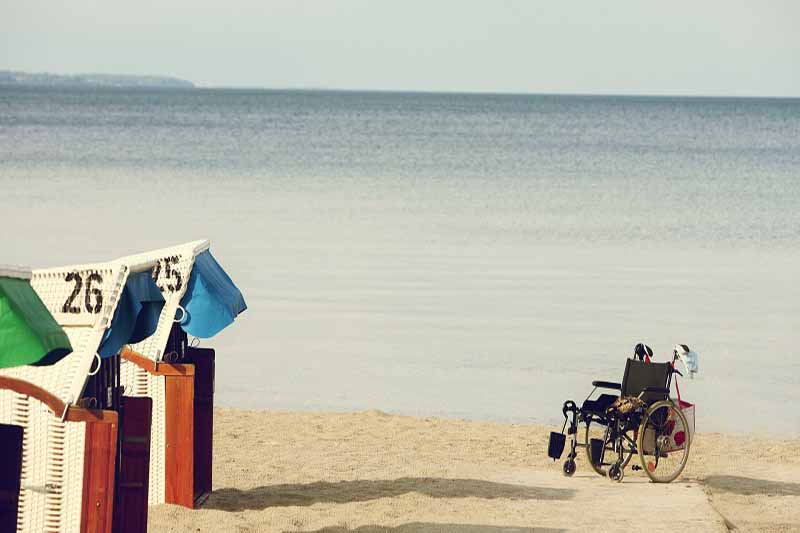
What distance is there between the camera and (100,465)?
6754mm

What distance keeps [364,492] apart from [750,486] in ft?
8.81

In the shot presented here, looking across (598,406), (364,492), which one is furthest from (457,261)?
(364,492)

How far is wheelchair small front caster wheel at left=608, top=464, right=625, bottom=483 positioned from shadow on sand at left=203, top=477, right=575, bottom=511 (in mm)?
387

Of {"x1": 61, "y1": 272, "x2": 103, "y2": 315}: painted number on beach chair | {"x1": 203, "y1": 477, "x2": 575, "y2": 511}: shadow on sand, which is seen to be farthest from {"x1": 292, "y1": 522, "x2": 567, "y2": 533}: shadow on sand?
{"x1": 61, "y1": 272, "x2": 103, "y2": 315}: painted number on beach chair

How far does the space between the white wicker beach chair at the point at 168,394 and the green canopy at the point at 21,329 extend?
264cm

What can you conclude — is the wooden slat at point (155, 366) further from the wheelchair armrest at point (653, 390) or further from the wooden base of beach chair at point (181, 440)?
the wheelchair armrest at point (653, 390)

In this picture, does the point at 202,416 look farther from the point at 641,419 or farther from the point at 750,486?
the point at 750,486

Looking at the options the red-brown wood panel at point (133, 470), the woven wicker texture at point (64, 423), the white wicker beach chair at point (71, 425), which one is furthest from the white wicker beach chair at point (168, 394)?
the woven wicker texture at point (64, 423)

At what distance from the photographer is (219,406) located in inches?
503

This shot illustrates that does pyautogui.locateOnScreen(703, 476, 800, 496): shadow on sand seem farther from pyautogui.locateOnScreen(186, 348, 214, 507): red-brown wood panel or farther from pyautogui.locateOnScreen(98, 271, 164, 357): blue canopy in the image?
pyautogui.locateOnScreen(98, 271, 164, 357): blue canopy

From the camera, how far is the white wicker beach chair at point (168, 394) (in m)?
8.50

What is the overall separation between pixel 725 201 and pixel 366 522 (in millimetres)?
30588

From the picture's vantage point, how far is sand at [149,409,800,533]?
8742mm

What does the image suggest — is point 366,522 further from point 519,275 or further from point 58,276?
point 519,275
